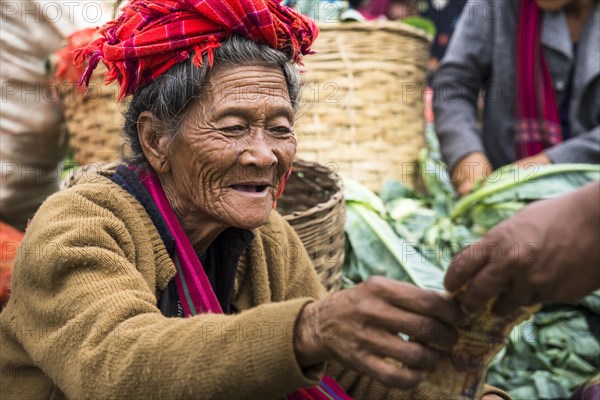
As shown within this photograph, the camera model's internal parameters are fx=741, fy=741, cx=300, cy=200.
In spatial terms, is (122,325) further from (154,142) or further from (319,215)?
(319,215)

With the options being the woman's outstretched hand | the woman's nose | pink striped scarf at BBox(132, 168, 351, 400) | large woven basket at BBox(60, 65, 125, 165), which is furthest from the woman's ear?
large woven basket at BBox(60, 65, 125, 165)

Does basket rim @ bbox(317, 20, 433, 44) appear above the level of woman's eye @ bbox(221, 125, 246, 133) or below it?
above

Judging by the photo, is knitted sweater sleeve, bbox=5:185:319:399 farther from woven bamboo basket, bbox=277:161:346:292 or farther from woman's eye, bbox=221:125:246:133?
woven bamboo basket, bbox=277:161:346:292

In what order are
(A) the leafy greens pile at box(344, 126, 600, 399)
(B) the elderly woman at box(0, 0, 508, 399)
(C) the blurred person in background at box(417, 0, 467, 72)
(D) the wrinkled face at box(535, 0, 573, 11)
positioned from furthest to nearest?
(C) the blurred person in background at box(417, 0, 467, 72) < (D) the wrinkled face at box(535, 0, 573, 11) < (A) the leafy greens pile at box(344, 126, 600, 399) < (B) the elderly woman at box(0, 0, 508, 399)

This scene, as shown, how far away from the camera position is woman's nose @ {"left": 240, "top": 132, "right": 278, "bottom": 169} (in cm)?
186

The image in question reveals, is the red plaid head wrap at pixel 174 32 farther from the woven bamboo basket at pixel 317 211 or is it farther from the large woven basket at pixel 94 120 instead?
the large woven basket at pixel 94 120

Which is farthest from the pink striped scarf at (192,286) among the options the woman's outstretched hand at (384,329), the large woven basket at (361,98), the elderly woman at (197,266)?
the large woven basket at (361,98)

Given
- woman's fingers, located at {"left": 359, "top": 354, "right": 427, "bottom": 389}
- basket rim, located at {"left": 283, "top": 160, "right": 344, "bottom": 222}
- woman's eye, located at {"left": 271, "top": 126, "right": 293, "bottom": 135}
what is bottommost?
basket rim, located at {"left": 283, "top": 160, "right": 344, "bottom": 222}

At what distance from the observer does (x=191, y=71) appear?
1.84 m

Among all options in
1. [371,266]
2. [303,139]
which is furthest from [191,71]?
[303,139]

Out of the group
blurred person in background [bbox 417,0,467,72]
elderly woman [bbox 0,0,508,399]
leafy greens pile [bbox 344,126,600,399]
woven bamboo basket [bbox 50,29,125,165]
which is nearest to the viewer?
elderly woman [bbox 0,0,508,399]

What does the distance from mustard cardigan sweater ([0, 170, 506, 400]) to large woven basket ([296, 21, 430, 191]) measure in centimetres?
156

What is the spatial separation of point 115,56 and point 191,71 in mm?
198

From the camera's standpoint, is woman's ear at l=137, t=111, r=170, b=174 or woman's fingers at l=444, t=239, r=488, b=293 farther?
woman's ear at l=137, t=111, r=170, b=174
